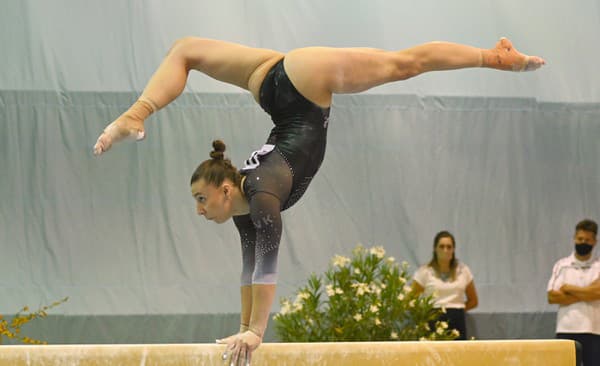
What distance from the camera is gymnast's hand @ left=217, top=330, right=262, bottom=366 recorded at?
314 cm

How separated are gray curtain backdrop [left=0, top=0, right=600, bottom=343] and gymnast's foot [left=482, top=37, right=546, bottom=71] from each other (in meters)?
2.79

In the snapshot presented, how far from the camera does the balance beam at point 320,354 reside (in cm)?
327

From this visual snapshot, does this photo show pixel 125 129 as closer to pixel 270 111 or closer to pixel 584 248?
pixel 270 111

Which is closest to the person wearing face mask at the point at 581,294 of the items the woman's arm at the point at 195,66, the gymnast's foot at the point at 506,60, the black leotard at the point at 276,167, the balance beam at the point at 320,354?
the balance beam at the point at 320,354

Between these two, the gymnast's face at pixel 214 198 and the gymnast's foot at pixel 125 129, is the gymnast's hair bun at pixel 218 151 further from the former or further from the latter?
the gymnast's foot at pixel 125 129

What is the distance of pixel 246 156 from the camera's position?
6262 mm

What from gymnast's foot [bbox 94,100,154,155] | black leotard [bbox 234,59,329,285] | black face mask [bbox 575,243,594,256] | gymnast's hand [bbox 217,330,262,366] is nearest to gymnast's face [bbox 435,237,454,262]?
black face mask [bbox 575,243,594,256]

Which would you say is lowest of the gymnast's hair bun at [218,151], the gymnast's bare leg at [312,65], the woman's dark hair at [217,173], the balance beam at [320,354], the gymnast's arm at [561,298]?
the balance beam at [320,354]

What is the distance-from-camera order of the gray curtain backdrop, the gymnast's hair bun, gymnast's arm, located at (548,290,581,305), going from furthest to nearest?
the gray curtain backdrop → gymnast's arm, located at (548,290,581,305) → the gymnast's hair bun

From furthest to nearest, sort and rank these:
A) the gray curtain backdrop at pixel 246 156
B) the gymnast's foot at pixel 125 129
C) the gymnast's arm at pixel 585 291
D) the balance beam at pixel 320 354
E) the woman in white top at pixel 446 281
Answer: the gray curtain backdrop at pixel 246 156 → the woman in white top at pixel 446 281 → the gymnast's arm at pixel 585 291 → the balance beam at pixel 320 354 → the gymnast's foot at pixel 125 129

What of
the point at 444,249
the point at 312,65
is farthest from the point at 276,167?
the point at 444,249

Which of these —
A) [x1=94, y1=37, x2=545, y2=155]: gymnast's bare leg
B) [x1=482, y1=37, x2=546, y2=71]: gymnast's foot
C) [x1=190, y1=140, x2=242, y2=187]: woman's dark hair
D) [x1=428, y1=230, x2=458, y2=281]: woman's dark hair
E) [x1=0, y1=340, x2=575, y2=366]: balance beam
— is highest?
[x1=482, y1=37, x2=546, y2=71]: gymnast's foot

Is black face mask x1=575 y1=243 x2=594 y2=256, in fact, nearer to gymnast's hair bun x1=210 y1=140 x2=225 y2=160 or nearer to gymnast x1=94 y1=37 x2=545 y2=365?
gymnast x1=94 y1=37 x2=545 y2=365

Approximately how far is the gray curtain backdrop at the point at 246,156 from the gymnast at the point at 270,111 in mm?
2739
